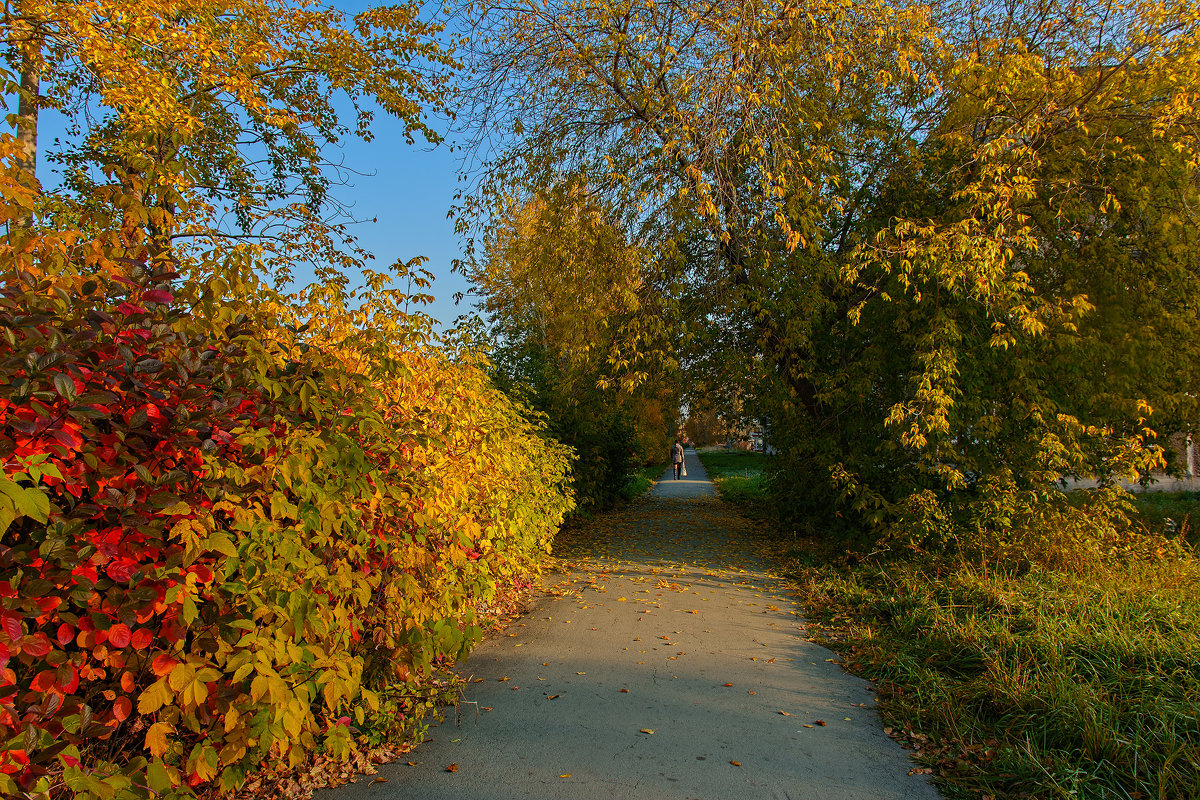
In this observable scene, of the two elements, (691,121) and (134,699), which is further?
(691,121)

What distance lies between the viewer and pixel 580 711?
4043mm

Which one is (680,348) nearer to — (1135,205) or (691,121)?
(691,121)

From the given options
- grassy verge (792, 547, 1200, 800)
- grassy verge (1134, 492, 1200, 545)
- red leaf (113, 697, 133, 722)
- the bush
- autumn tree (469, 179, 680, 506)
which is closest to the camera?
the bush

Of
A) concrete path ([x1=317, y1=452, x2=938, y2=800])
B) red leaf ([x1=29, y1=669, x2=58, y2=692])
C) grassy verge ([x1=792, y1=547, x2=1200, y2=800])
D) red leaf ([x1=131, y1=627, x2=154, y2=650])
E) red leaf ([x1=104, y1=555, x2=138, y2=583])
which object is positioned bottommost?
concrete path ([x1=317, y1=452, x2=938, y2=800])

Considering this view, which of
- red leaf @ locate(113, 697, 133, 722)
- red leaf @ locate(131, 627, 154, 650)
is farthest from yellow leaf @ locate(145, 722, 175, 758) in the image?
red leaf @ locate(131, 627, 154, 650)

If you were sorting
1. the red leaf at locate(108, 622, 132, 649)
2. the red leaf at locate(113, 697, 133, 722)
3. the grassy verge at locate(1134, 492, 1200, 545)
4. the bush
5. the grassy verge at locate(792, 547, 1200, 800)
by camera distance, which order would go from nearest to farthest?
1. the bush
2. the red leaf at locate(108, 622, 132, 649)
3. the red leaf at locate(113, 697, 133, 722)
4. the grassy verge at locate(792, 547, 1200, 800)
5. the grassy verge at locate(1134, 492, 1200, 545)

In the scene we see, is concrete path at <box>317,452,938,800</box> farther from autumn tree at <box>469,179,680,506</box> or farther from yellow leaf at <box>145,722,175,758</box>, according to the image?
autumn tree at <box>469,179,680,506</box>

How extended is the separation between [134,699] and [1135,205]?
9.84 metres

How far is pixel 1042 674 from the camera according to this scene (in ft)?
12.9

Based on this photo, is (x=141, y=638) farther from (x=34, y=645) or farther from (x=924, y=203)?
(x=924, y=203)

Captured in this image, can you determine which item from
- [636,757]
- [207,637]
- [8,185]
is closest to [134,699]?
[207,637]

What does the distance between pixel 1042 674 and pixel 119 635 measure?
15.5 feet

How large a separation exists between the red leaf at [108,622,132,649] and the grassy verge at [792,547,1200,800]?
364 cm

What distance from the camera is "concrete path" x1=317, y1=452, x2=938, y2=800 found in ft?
10.5
